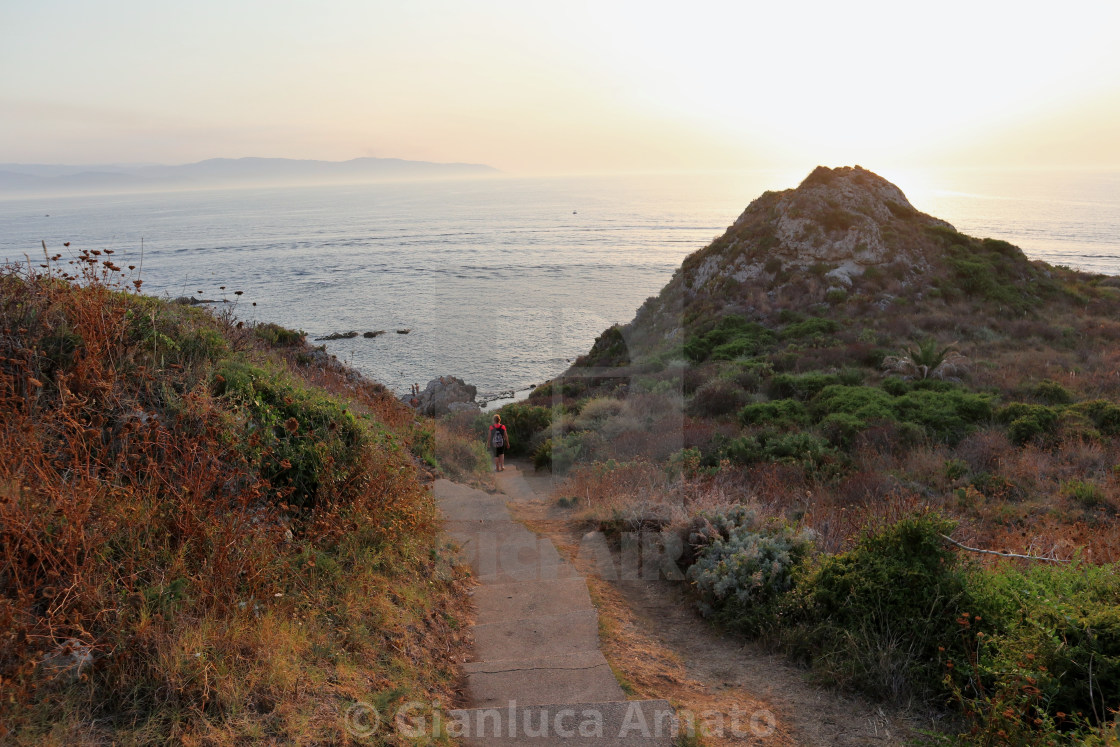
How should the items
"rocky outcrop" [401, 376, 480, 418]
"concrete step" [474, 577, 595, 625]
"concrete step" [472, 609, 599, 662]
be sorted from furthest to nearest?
"rocky outcrop" [401, 376, 480, 418] < "concrete step" [474, 577, 595, 625] < "concrete step" [472, 609, 599, 662]

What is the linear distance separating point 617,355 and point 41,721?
27.8 meters

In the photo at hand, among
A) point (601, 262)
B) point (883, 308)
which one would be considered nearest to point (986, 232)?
point (601, 262)

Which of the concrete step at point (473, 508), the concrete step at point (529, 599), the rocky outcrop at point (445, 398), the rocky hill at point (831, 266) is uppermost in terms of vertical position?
the rocky hill at point (831, 266)

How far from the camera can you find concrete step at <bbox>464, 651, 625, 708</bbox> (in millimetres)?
4527

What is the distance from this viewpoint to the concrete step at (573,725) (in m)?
3.93

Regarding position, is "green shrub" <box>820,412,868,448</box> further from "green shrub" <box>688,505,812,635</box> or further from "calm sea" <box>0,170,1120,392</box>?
"calm sea" <box>0,170,1120,392</box>

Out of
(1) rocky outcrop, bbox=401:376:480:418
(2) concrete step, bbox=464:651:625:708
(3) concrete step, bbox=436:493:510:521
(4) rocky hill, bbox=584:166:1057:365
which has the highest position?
(4) rocky hill, bbox=584:166:1057:365

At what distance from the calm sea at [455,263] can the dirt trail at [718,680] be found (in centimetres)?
1213

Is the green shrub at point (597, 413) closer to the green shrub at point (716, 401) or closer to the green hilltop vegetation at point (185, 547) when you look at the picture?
the green shrub at point (716, 401)

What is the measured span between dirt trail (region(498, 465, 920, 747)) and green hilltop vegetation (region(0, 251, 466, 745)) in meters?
1.64

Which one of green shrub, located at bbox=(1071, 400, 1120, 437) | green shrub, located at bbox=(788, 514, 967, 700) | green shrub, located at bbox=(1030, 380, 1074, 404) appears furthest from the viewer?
green shrub, located at bbox=(1030, 380, 1074, 404)

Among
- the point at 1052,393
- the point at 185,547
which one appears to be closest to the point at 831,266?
the point at 1052,393

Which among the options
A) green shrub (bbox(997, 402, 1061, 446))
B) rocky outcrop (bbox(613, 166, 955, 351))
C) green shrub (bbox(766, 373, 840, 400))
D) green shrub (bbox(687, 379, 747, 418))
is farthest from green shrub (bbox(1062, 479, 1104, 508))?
rocky outcrop (bbox(613, 166, 955, 351))

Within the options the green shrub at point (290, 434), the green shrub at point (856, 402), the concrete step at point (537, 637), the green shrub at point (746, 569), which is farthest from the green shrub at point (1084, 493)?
the green shrub at point (290, 434)
